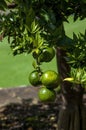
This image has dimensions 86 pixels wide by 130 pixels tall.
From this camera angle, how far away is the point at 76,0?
172 centimetres

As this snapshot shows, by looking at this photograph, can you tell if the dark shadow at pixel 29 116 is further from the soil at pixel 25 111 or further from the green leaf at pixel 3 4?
the green leaf at pixel 3 4

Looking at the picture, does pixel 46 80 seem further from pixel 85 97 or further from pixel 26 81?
pixel 26 81

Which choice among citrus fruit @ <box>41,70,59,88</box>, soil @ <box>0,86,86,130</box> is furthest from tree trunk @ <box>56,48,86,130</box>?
citrus fruit @ <box>41,70,59,88</box>

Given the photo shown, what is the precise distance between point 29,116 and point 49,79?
2.98 metres

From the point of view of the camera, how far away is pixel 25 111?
4707 millimetres

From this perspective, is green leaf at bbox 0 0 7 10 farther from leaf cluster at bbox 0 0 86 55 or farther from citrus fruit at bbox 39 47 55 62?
citrus fruit at bbox 39 47 55 62

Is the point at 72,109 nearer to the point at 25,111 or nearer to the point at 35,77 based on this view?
the point at 25,111

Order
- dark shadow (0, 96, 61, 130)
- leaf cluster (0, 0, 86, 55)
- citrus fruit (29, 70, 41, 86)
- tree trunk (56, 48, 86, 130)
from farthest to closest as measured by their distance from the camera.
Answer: dark shadow (0, 96, 61, 130) → tree trunk (56, 48, 86, 130) → citrus fruit (29, 70, 41, 86) → leaf cluster (0, 0, 86, 55)

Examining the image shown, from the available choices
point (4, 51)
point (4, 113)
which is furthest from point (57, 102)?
point (4, 51)

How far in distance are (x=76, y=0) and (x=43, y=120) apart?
284 cm

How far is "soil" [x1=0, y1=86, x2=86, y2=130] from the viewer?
4297 mm

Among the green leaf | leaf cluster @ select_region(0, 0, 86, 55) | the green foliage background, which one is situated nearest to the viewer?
leaf cluster @ select_region(0, 0, 86, 55)

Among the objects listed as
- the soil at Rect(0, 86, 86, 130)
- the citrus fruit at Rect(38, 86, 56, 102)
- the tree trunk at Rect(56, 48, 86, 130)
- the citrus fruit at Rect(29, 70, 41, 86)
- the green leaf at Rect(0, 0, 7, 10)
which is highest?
the green leaf at Rect(0, 0, 7, 10)

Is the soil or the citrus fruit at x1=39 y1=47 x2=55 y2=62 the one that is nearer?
the citrus fruit at x1=39 y1=47 x2=55 y2=62
